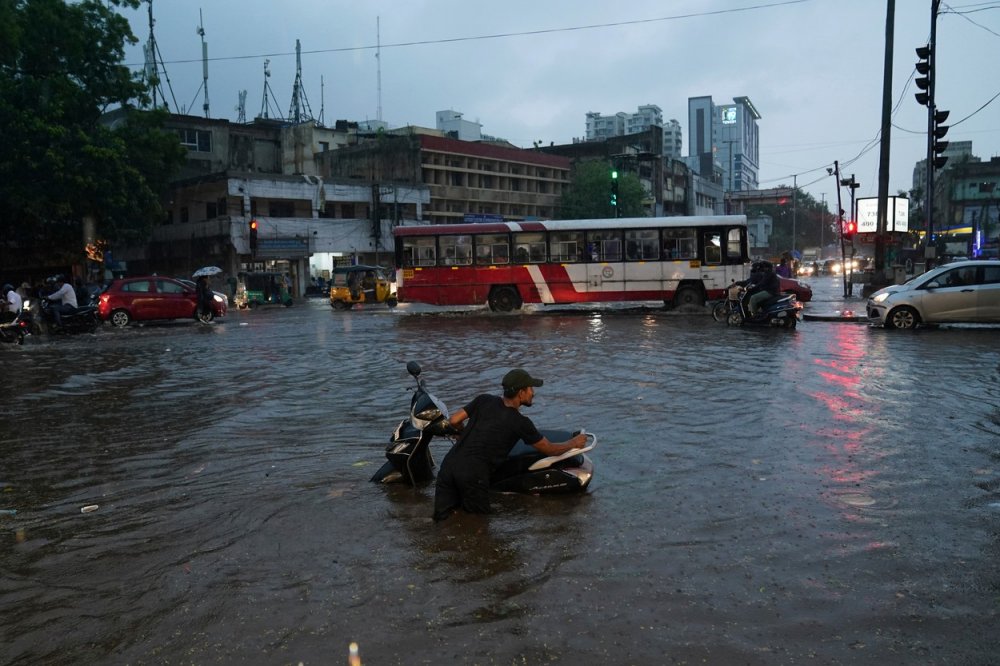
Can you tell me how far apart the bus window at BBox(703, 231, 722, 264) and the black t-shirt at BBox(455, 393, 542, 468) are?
20.8 m

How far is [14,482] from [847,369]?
10600mm

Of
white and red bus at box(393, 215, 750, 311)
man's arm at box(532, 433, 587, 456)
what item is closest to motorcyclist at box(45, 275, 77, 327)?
white and red bus at box(393, 215, 750, 311)

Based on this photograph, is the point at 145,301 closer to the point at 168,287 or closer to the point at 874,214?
the point at 168,287

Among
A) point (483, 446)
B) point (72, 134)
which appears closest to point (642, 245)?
point (483, 446)

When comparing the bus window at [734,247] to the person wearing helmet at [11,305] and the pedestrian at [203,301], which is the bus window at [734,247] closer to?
the pedestrian at [203,301]

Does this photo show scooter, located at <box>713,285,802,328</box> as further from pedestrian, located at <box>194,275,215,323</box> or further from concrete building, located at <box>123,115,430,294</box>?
concrete building, located at <box>123,115,430,294</box>

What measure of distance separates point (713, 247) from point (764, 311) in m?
6.55

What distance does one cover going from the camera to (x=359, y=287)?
36.6 meters

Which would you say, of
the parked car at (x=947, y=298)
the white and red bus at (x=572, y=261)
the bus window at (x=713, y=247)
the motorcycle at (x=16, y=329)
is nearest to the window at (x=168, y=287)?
the motorcycle at (x=16, y=329)

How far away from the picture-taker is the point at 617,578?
445 centimetres

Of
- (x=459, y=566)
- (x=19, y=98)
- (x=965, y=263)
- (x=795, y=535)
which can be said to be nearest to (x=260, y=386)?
(x=459, y=566)

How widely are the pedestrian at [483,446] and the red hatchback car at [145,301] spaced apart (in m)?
22.6

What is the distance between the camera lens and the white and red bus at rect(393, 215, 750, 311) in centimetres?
2536

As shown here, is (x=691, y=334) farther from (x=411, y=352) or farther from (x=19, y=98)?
(x=19, y=98)
